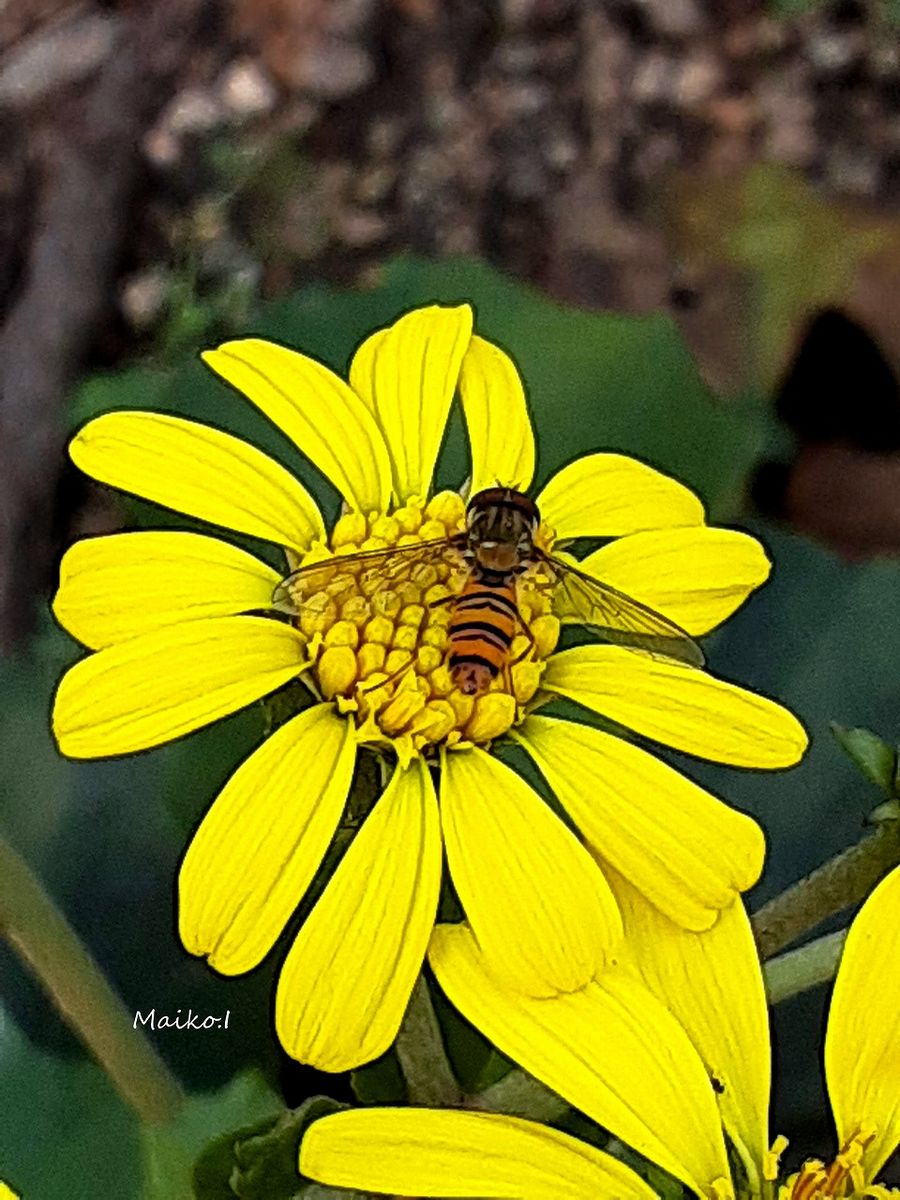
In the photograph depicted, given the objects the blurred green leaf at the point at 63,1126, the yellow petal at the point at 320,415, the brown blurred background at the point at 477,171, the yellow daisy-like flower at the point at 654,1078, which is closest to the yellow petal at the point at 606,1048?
the yellow daisy-like flower at the point at 654,1078

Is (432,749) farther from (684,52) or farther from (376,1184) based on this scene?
(684,52)

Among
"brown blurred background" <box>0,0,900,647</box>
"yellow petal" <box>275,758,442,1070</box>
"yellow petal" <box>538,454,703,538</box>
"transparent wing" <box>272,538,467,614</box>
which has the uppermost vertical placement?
"brown blurred background" <box>0,0,900,647</box>

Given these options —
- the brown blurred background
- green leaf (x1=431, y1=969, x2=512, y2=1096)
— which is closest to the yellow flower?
green leaf (x1=431, y1=969, x2=512, y2=1096)

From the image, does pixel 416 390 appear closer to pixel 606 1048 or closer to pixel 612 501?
pixel 612 501

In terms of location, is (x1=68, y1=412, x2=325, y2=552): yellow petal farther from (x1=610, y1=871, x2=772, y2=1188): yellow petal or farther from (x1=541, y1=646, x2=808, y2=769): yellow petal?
(x1=610, y1=871, x2=772, y2=1188): yellow petal

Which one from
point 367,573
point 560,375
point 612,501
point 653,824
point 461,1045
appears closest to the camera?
point 653,824

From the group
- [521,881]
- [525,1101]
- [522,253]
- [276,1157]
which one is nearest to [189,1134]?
[276,1157]
